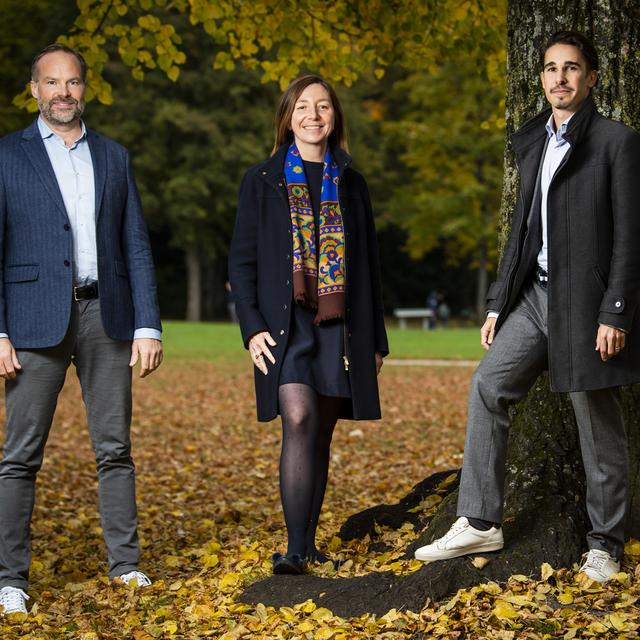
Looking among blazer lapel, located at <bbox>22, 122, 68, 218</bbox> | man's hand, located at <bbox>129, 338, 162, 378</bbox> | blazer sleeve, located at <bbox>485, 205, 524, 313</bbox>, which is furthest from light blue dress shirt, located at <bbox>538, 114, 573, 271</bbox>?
blazer lapel, located at <bbox>22, 122, 68, 218</bbox>

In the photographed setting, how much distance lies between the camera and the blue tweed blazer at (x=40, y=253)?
491 cm

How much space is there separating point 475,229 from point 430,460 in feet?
93.1

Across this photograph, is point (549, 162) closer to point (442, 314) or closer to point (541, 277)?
point (541, 277)

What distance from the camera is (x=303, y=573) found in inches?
188

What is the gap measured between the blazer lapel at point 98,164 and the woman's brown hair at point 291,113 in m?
0.79

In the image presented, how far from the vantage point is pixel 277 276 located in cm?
484

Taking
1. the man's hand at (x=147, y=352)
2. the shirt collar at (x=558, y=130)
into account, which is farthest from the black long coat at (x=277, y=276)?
the shirt collar at (x=558, y=130)

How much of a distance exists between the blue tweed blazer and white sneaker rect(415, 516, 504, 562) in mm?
1672

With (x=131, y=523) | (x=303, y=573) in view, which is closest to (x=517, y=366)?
(x=303, y=573)

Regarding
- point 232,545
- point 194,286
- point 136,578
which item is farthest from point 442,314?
point 136,578

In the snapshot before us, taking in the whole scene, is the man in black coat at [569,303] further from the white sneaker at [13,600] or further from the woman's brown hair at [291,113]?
the white sneaker at [13,600]

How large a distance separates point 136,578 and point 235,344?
20954 mm

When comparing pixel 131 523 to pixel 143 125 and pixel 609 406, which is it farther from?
pixel 143 125

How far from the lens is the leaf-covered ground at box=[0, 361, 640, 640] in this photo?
13.5ft
